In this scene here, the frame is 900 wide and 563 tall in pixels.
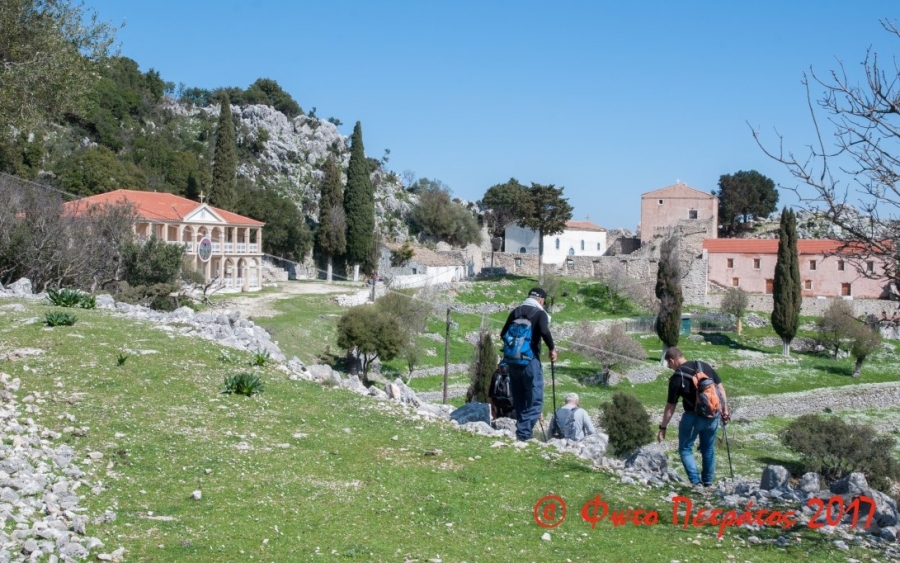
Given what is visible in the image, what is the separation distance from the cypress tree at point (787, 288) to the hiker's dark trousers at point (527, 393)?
42790mm

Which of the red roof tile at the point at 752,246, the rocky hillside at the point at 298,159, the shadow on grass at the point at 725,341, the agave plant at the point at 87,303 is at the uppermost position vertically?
the rocky hillside at the point at 298,159

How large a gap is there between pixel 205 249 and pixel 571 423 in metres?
38.8

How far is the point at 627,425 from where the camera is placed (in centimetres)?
2489

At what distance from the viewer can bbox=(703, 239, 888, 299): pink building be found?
62.2 meters

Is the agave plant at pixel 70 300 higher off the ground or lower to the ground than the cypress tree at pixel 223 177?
lower

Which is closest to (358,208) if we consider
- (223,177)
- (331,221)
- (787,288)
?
(331,221)

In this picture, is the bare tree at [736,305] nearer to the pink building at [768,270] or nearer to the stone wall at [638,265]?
the stone wall at [638,265]

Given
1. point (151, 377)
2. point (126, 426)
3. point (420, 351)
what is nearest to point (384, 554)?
point (126, 426)

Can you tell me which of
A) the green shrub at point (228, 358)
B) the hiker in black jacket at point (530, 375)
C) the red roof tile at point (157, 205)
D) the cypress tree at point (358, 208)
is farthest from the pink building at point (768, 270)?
the hiker in black jacket at point (530, 375)

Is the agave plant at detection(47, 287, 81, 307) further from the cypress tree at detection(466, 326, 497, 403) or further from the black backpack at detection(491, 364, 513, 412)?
the cypress tree at detection(466, 326, 497, 403)

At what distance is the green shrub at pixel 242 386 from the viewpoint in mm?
11320

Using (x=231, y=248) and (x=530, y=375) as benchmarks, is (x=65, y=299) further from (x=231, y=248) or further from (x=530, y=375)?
(x=231, y=248)

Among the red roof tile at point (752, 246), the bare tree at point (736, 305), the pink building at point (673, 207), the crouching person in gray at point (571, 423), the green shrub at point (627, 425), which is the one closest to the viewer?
the crouching person in gray at point (571, 423)

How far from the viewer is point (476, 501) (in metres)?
7.88
